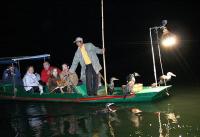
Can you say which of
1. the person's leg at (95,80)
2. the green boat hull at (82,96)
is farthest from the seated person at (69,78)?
the person's leg at (95,80)

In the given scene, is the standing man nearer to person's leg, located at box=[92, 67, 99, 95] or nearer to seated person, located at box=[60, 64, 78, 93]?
person's leg, located at box=[92, 67, 99, 95]

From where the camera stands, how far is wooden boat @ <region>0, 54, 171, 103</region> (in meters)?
14.7

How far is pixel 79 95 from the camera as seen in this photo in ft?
50.8

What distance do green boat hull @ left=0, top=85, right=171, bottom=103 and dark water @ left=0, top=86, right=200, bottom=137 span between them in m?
0.22

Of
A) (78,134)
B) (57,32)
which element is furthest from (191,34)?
(78,134)

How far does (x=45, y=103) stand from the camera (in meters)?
16.7

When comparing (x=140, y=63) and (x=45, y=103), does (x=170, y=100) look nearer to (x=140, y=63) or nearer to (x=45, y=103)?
(x=45, y=103)

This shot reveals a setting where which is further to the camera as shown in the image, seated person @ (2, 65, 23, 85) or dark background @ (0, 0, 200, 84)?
dark background @ (0, 0, 200, 84)

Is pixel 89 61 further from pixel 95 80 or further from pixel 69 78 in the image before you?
pixel 69 78

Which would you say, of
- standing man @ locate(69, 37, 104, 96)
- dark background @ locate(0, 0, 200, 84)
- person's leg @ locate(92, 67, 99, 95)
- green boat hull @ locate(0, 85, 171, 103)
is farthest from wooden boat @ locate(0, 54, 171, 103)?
dark background @ locate(0, 0, 200, 84)

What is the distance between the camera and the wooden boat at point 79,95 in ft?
48.2

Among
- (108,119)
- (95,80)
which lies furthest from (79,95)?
(108,119)

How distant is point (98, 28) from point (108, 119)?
3987cm

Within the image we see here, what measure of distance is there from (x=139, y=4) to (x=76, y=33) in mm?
10547
